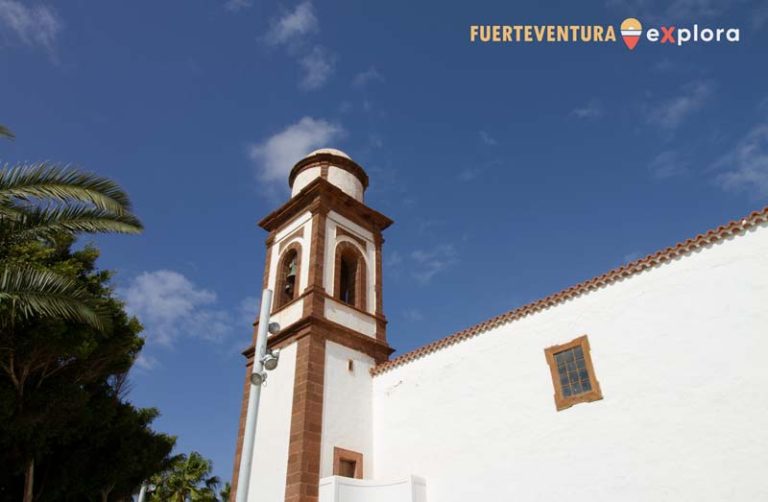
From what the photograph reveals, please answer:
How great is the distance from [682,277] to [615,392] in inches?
94.7

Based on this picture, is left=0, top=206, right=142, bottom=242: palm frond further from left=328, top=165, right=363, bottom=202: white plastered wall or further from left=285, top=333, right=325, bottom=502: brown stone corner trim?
left=328, top=165, right=363, bottom=202: white plastered wall

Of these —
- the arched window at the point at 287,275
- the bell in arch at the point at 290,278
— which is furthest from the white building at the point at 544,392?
the bell in arch at the point at 290,278

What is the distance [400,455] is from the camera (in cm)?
1305

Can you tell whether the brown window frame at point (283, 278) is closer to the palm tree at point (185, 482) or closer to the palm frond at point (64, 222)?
the palm frond at point (64, 222)

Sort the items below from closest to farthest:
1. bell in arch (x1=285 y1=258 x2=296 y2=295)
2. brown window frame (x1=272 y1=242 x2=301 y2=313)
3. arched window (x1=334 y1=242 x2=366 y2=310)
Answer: brown window frame (x1=272 y1=242 x2=301 y2=313) < arched window (x1=334 y1=242 x2=366 y2=310) < bell in arch (x1=285 y1=258 x2=296 y2=295)

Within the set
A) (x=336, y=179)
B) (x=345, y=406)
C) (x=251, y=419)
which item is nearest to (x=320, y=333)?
(x=345, y=406)

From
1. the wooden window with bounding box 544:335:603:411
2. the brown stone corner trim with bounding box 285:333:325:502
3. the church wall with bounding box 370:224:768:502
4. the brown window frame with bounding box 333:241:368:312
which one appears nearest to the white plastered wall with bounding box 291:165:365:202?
the brown window frame with bounding box 333:241:368:312

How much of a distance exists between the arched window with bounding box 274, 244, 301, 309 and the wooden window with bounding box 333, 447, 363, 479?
494 centimetres

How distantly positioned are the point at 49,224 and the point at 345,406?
304 inches

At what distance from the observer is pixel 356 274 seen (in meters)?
17.2

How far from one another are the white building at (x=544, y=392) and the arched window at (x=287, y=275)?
0.41 feet

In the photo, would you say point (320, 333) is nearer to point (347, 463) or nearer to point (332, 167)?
point (347, 463)

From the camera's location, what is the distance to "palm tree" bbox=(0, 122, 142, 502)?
9359mm

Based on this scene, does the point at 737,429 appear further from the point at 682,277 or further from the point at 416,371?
the point at 416,371
